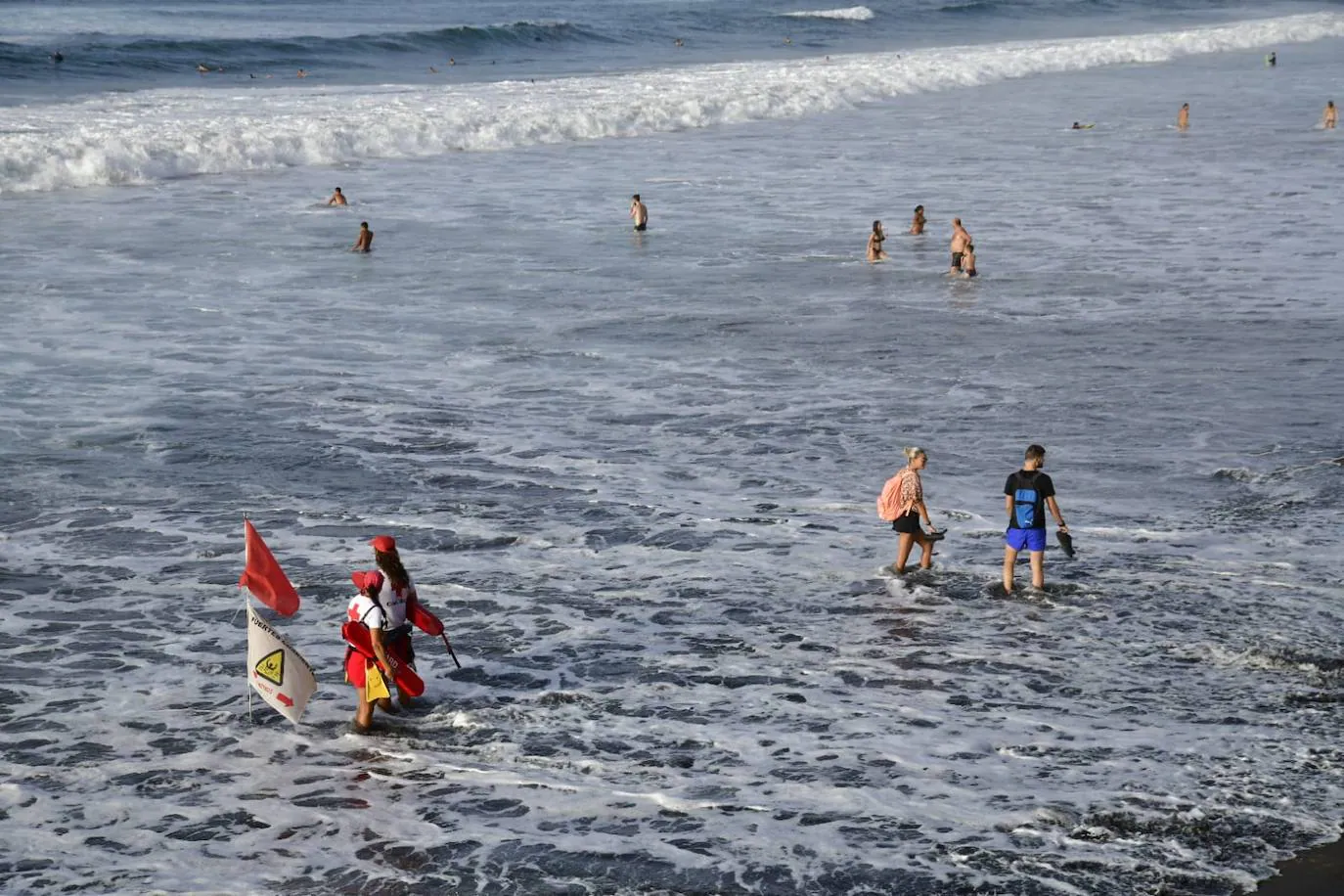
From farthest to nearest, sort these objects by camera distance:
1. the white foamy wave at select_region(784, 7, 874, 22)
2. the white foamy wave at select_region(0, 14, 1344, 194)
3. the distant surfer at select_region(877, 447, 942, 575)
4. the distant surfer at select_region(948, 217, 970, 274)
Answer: the white foamy wave at select_region(784, 7, 874, 22), the white foamy wave at select_region(0, 14, 1344, 194), the distant surfer at select_region(948, 217, 970, 274), the distant surfer at select_region(877, 447, 942, 575)

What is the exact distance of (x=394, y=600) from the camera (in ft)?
41.2

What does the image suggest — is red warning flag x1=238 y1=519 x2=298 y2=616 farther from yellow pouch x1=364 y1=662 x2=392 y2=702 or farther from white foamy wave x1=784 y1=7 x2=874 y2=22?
white foamy wave x1=784 y1=7 x2=874 y2=22

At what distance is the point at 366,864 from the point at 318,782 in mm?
1308

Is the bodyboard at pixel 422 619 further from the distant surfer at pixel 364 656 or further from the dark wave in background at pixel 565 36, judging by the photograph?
the dark wave in background at pixel 565 36

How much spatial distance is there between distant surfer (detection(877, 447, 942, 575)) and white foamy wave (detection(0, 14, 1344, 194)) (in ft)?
112

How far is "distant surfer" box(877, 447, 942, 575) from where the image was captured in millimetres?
15719

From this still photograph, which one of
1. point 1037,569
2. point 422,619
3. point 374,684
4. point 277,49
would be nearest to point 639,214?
point 1037,569

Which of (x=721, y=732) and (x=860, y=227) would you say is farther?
(x=860, y=227)

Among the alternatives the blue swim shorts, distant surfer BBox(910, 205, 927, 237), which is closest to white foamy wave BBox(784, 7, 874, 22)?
distant surfer BBox(910, 205, 927, 237)

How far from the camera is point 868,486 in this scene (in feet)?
62.0

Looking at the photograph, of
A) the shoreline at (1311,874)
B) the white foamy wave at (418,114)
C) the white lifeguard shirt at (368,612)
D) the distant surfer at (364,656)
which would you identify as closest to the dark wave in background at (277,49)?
the white foamy wave at (418,114)

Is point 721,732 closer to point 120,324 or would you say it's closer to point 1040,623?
point 1040,623

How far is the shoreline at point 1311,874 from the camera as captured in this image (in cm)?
1015

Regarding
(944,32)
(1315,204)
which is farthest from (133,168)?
(944,32)
